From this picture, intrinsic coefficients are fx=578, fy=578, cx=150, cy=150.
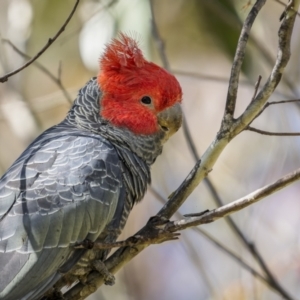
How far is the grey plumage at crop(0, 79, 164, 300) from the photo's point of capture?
2.74 m

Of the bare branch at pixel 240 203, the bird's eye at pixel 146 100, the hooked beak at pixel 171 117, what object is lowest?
the bare branch at pixel 240 203

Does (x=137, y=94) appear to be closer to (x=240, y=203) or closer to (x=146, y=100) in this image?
(x=146, y=100)

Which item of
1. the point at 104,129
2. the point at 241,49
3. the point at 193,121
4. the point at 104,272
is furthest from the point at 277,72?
the point at 193,121

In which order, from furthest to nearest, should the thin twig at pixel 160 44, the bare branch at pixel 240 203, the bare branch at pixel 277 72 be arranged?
1. the thin twig at pixel 160 44
2. the bare branch at pixel 277 72
3. the bare branch at pixel 240 203

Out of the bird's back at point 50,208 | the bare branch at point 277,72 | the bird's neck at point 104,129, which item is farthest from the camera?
the bird's neck at point 104,129

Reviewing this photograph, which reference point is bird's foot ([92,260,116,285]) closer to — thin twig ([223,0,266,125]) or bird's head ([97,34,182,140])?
bird's head ([97,34,182,140])

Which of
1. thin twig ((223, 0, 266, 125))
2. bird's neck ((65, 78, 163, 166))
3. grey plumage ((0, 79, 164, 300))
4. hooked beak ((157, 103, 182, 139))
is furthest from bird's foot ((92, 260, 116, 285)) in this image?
thin twig ((223, 0, 266, 125))

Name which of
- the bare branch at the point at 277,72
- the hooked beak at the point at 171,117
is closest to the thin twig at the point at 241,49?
the bare branch at the point at 277,72

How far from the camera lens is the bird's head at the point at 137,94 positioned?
11.1 ft

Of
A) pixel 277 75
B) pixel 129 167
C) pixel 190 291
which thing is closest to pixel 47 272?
pixel 129 167

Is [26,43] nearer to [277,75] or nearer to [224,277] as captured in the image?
[224,277]

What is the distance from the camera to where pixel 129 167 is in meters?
3.21

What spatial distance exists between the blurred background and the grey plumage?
3.38ft

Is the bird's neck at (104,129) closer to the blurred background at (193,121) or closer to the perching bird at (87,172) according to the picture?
the perching bird at (87,172)
